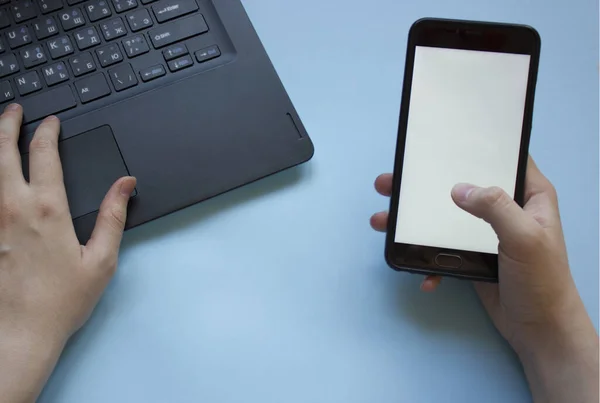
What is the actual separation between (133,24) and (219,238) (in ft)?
0.70

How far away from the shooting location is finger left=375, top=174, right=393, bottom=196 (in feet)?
1.75

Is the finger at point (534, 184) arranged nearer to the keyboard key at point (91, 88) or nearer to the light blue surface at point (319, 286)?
the light blue surface at point (319, 286)

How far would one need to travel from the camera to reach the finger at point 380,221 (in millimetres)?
529

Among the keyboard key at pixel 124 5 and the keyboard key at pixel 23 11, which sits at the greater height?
the keyboard key at pixel 23 11

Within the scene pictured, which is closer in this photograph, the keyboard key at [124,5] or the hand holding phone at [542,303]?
the hand holding phone at [542,303]

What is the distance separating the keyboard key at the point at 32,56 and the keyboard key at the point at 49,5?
39 millimetres

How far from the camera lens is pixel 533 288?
1.57 ft

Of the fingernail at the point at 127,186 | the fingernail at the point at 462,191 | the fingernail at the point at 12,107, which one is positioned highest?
the fingernail at the point at 12,107

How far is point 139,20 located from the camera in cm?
56

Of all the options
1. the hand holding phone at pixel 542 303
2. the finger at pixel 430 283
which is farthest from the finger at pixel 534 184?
the finger at pixel 430 283

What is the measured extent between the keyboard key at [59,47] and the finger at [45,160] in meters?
0.07

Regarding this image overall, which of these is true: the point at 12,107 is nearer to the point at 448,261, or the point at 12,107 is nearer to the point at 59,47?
the point at 59,47

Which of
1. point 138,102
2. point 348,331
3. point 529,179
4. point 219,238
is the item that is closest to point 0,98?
point 138,102

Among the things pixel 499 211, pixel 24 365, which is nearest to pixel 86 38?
pixel 24 365
